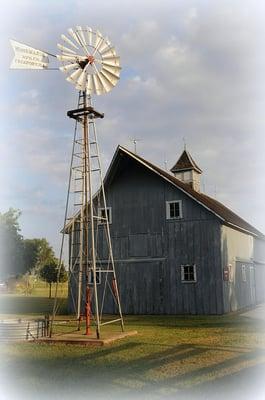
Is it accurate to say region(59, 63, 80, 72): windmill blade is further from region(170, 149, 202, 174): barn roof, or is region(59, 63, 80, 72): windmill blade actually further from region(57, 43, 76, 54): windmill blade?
region(170, 149, 202, 174): barn roof

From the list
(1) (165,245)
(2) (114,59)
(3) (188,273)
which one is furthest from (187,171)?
(2) (114,59)

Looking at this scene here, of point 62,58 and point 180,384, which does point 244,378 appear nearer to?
point 180,384

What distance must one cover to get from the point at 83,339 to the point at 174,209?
40.4 ft

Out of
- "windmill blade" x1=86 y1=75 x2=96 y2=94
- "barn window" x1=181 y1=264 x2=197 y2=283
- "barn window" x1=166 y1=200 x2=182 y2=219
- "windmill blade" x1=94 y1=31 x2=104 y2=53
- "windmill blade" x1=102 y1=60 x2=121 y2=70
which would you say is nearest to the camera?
"windmill blade" x1=94 y1=31 x2=104 y2=53

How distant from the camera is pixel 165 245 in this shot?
24812 millimetres

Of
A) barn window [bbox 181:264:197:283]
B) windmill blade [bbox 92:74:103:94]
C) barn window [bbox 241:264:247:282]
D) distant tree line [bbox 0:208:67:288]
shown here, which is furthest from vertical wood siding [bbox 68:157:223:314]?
distant tree line [bbox 0:208:67:288]

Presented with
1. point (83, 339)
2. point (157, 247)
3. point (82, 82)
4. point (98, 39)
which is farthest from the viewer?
point (157, 247)

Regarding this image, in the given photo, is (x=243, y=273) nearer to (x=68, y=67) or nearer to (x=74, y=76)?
(x=74, y=76)

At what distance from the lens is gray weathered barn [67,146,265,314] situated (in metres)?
23.7

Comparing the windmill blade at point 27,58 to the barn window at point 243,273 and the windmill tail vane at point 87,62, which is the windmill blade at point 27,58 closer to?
the windmill tail vane at point 87,62

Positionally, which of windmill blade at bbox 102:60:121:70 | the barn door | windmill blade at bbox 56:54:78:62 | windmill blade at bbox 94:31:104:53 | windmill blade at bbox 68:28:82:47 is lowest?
the barn door

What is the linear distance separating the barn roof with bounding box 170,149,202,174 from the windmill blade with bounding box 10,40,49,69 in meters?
19.2

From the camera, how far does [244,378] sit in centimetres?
894

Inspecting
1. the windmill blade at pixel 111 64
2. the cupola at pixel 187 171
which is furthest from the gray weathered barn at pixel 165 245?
the windmill blade at pixel 111 64
